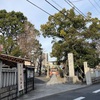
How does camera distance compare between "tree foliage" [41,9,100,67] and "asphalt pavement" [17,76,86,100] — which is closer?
"asphalt pavement" [17,76,86,100]

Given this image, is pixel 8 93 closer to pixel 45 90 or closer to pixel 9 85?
pixel 9 85

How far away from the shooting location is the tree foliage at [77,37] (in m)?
29.4

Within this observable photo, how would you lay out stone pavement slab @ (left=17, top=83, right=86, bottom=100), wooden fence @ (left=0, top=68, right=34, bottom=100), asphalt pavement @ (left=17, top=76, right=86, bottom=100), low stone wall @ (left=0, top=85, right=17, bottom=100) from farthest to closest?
asphalt pavement @ (left=17, top=76, right=86, bottom=100) → stone pavement slab @ (left=17, top=83, right=86, bottom=100) → wooden fence @ (left=0, top=68, right=34, bottom=100) → low stone wall @ (left=0, top=85, right=17, bottom=100)

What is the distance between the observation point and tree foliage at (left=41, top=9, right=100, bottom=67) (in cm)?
2942

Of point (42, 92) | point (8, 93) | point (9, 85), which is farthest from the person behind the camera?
point (42, 92)

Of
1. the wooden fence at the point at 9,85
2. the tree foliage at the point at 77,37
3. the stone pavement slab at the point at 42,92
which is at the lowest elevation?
the stone pavement slab at the point at 42,92

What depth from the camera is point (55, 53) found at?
31328 millimetres

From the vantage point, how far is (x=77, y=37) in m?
29.2

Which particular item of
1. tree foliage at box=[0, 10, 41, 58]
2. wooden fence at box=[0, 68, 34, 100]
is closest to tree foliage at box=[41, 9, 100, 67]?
tree foliage at box=[0, 10, 41, 58]

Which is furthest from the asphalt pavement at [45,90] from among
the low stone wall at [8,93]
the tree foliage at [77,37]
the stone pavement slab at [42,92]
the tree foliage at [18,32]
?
the tree foliage at [18,32]

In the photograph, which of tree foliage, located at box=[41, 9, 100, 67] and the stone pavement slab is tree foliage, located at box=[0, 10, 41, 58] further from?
the stone pavement slab

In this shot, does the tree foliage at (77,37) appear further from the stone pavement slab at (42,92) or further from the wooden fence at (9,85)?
the wooden fence at (9,85)

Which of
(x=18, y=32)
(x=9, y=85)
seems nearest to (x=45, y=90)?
(x=9, y=85)

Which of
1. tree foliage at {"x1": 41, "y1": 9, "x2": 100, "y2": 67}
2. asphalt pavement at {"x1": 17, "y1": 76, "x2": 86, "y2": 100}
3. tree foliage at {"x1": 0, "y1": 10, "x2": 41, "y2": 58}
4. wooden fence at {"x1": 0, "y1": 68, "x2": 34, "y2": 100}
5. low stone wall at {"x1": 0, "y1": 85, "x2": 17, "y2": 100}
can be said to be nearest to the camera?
low stone wall at {"x1": 0, "y1": 85, "x2": 17, "y2": 100}
